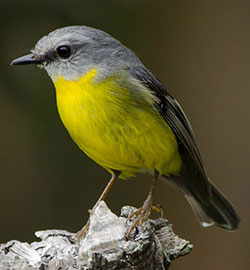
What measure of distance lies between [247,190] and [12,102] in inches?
107

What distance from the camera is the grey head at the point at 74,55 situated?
428 cm

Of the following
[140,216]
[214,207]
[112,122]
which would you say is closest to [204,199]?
[214,207]

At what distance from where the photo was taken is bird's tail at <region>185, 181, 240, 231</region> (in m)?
5.14

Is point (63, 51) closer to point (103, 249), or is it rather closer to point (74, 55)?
point (74, 55)

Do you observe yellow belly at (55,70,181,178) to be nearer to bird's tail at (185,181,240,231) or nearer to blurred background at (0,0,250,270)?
bird's tail at (185,181,240,231)

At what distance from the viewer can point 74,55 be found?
434 cm

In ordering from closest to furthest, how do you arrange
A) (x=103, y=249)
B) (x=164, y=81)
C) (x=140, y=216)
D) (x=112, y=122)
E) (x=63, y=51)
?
(x=103, y=249) < (x=140, y=216) < (x=112, y=122) < (x=63, y=51) < (x=164, y=81)

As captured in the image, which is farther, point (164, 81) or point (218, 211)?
point (164, 81)

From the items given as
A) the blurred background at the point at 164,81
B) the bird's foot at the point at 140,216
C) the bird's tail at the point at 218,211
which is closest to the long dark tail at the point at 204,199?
the bird's tail at the point at 218,211

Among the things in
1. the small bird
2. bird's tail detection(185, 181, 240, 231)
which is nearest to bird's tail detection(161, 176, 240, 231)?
bird's tail detection(185, 181, 240, 231)

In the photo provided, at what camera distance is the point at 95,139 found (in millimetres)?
4145

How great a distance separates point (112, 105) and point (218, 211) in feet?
5.48

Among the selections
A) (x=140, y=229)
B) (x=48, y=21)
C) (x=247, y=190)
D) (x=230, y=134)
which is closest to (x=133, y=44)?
(x=48, y=21)

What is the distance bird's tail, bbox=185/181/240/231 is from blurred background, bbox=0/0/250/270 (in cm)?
90
